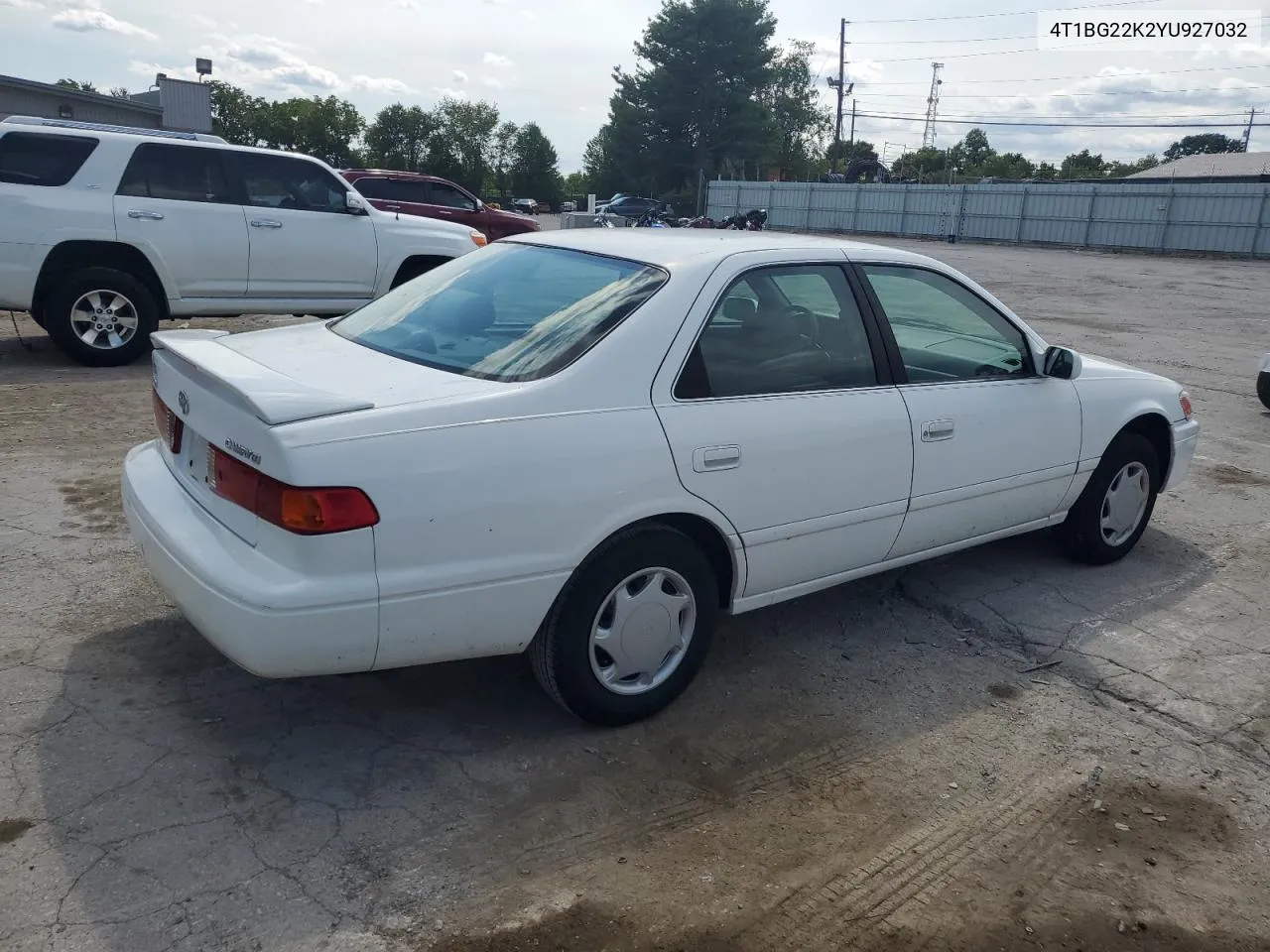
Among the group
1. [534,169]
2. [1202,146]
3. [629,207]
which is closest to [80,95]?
[629,207]

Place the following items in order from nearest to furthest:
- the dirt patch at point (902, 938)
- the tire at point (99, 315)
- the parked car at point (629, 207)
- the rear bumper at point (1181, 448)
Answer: the dirt patch at point (902, 938), the rear bumper at point (1181, 448), the tire at point (99, 315), the parked car at point (629, 207)

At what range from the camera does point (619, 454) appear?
3.18 m

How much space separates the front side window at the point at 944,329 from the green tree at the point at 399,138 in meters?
87.3

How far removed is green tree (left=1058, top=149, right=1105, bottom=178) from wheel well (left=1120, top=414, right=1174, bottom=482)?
83.5 meters

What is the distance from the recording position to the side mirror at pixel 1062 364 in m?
4.56

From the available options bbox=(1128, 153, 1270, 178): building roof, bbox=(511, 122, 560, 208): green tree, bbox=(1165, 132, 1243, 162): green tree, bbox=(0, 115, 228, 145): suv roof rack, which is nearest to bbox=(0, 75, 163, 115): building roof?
bbox=(0, 115, 228, 145): suv roof rack

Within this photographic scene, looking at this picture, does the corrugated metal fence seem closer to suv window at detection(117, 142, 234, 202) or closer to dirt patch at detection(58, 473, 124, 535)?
suv window at detection(117, 142, 234, 202)

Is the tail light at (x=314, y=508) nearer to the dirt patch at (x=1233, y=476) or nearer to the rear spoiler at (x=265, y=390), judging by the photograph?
the rear spoiler at (x=265, y=390)

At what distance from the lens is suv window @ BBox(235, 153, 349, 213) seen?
9250 millimetres

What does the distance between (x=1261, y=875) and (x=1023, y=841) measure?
64 cm

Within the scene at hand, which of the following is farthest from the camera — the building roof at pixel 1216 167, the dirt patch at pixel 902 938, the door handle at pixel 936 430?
the building roof at pixel 1216 167

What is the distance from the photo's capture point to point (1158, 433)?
5293mm

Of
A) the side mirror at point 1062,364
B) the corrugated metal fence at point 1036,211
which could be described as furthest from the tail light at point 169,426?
the corrugated metal fence at point 1036,211

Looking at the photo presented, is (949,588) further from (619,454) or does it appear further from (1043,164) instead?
(1043,164)
